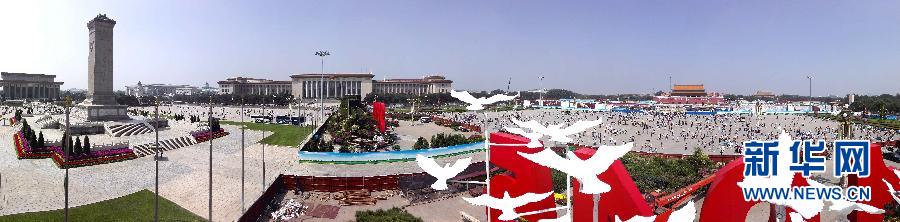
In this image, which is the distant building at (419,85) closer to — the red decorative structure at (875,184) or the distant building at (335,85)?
the distant building at (335,85)

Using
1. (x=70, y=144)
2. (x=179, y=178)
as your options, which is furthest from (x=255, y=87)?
(x=179, y=178)

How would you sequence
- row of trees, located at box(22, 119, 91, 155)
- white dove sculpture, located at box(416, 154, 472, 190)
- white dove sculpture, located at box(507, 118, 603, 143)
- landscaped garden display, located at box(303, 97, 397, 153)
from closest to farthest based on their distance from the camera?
white dove sculpture, located at box(507, 118, 603, 143) → white dove sculpture, located at box(416, 154, 472, 190) → row of trees, located at box(22, 119, 91, 155) → landscaped garden display, located at box(303, 97, 397, 153)

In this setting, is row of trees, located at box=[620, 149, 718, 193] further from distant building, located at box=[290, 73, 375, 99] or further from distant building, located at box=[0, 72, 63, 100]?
distant building, located at box=[0, 72, 63, 100]

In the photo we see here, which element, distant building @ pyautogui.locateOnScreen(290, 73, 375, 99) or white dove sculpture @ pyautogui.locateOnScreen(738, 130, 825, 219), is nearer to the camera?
white dove sculpture @ pyautogui.locateOnScreen(738, 130, 825, 219)

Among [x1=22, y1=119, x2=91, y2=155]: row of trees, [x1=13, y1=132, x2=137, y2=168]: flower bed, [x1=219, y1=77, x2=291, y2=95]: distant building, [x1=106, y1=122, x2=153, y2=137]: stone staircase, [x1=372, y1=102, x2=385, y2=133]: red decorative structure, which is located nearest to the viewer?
[x1=13, y1=132, x2=137, y2=168]: flower bed

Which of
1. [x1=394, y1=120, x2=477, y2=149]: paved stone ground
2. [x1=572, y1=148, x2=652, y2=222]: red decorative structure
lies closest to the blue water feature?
[x1=394, y1=120, x2=477, y2=149]: paved stone ground

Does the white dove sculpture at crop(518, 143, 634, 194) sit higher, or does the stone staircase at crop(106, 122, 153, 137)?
the white dove sculpture at crop(518, 143, 634, 194)
